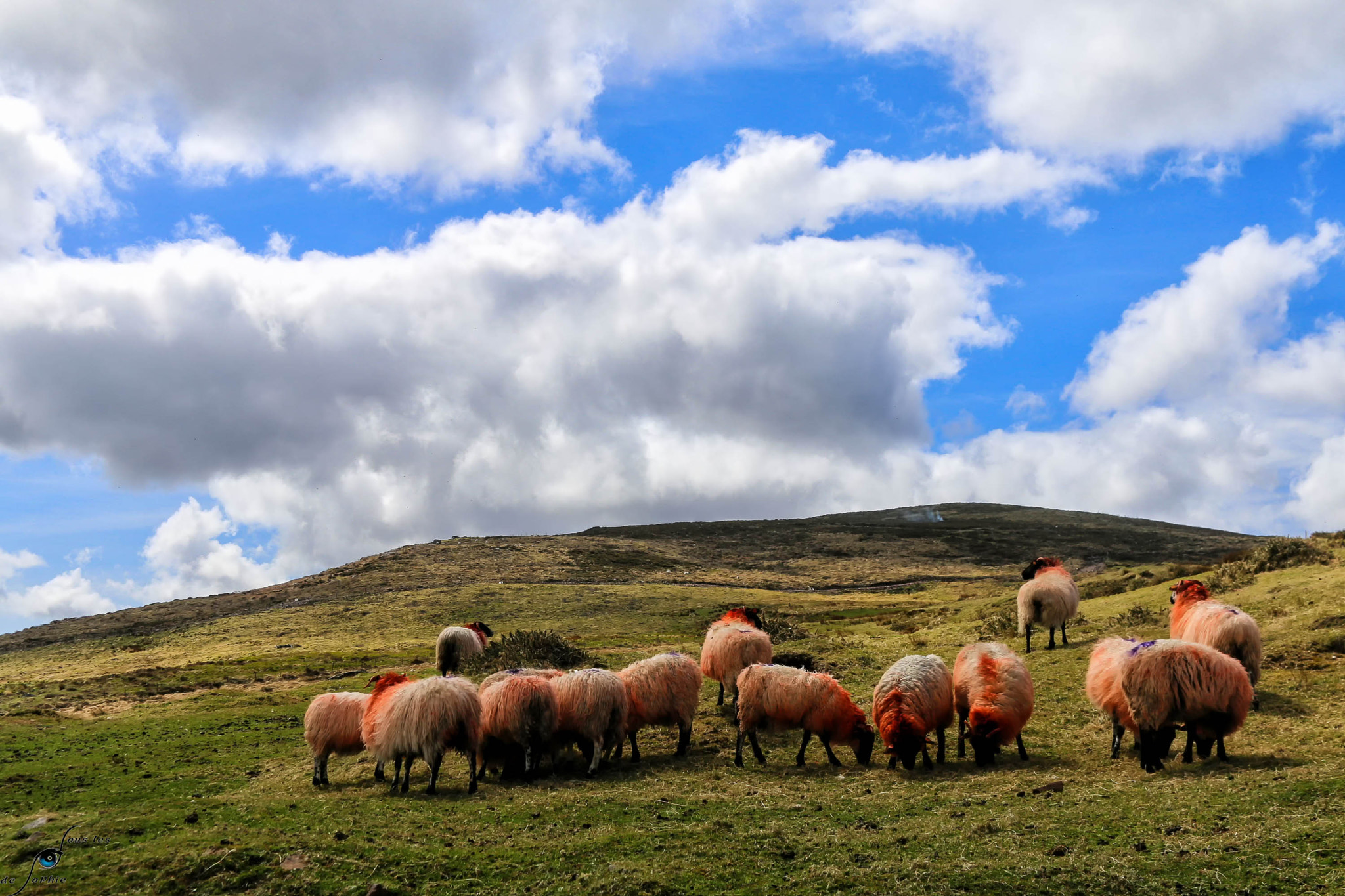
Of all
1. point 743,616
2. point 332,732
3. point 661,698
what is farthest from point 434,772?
point 743,616

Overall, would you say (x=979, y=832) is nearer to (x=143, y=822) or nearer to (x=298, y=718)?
(x=143, y=822)

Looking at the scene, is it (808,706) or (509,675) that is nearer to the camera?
(808,706)

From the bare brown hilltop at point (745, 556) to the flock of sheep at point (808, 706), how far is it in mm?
50094

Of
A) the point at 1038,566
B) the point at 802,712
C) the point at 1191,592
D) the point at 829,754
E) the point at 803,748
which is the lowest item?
the point at 829,754

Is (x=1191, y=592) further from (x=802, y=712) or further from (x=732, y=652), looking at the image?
(x=732, y=652)

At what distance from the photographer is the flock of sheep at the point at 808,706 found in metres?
13.0

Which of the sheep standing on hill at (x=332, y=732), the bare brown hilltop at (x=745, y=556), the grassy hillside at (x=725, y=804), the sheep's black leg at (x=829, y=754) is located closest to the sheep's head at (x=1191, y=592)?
the grassy hillside at (x=725, y=804)

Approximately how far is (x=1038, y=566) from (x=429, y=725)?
2085cm

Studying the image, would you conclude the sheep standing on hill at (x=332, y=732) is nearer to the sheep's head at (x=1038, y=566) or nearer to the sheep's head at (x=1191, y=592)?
the sheep's head at (x=1191, y=592)

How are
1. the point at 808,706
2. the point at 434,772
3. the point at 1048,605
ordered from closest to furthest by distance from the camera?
the point at 434,772
the point at 808,706
the point at 1048,605

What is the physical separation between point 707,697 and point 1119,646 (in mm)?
10001

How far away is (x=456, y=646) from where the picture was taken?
89.9ft

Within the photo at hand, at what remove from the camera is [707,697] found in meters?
21.2

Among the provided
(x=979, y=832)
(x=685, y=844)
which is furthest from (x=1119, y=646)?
(x=685, y=844)
